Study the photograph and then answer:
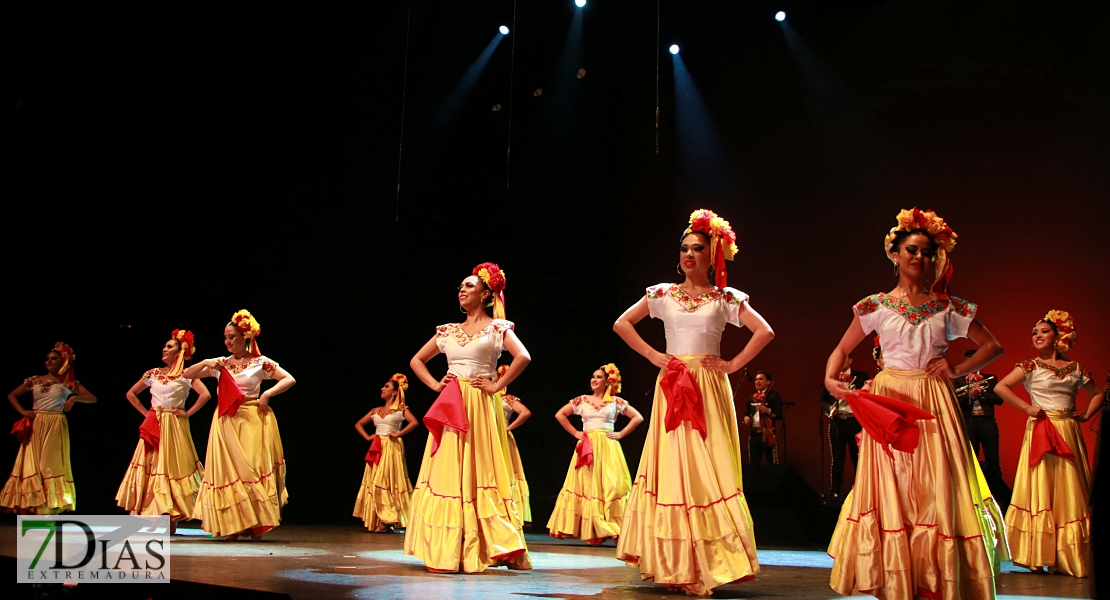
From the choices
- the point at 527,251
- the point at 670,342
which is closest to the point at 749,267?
the point at 527,251

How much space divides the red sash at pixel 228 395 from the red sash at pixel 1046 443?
5281mm

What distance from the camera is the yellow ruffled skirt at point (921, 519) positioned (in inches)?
142

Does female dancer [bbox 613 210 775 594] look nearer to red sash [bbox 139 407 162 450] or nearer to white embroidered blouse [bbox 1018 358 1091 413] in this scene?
white embroidered blouse [bbox 1018 358 1091 413]

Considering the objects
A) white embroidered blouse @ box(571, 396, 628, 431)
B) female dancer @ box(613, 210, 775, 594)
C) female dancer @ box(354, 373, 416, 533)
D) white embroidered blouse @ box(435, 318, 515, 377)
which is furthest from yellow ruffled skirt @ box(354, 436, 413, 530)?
female dancer @ box(613, 210, 775, 594)

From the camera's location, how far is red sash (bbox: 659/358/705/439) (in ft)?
13.9

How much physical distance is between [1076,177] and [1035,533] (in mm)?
3522

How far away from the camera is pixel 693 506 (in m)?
4.14

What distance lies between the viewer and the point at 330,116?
9594 millimetres

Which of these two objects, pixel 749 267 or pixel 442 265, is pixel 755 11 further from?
pixel 442 265

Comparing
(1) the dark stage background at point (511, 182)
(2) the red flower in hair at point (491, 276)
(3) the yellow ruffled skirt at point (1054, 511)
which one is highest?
(1) the dark stage background at point (511, 182)

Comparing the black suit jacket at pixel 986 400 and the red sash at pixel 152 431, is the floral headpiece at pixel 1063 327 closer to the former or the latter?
the black suit jacket at pixel 986 400

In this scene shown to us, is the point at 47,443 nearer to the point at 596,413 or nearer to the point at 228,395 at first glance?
the point at 228,395

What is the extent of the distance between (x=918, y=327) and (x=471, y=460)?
97.1 inches

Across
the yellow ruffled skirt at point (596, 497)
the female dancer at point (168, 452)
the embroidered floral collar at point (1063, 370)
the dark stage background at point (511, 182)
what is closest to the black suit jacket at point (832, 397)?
the dark stage background at point (511, 182)
